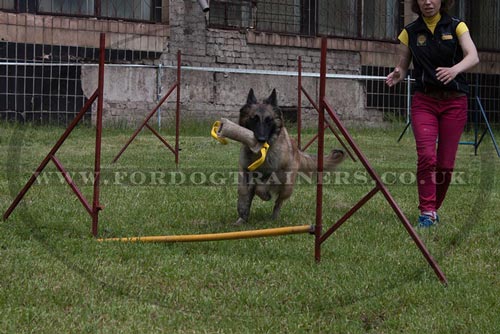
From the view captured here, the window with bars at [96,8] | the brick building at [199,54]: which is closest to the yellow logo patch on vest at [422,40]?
the brick building at [199,54]

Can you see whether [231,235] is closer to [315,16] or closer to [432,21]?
[432,21]

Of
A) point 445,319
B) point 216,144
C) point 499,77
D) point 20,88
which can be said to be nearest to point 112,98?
point 20,88

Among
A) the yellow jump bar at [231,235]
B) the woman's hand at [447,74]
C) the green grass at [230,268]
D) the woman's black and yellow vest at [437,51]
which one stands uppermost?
the woman's black and yellow vest at [437,51]

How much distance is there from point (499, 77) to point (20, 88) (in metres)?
11.8

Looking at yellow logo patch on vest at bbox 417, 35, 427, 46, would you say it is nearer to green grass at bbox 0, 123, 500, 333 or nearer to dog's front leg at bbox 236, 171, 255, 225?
green grass at bbox 0, 123, 500, 333

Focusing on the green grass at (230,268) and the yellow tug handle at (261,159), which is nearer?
the green grass at (230,268)

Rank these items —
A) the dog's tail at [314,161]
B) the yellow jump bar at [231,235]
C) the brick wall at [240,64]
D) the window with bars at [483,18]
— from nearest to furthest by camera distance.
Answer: the yellow jump bar at [231,235] < the dog's tail at [314,161] < the brick wall at [240,64] < the window with bars at [483,18]

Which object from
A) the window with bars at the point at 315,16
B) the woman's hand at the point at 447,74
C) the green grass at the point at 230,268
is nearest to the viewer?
the green grass at the point at 230,268

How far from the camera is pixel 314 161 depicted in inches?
256

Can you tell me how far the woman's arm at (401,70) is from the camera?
5.45 m

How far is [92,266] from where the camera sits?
384cm

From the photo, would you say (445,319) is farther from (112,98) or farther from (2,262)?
(112,98)

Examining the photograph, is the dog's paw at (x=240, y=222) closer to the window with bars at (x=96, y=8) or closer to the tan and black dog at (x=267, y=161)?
the tan and black dog at (x=267, y=161)

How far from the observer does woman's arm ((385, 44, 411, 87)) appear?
545 centimetres
